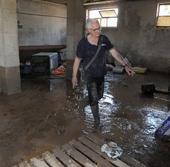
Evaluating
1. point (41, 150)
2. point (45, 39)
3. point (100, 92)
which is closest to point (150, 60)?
point (45, 39)

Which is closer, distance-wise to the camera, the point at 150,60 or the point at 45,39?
the point at 150,60

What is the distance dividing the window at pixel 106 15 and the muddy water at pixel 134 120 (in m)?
6.02

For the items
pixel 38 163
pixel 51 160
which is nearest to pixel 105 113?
pixel 51 160

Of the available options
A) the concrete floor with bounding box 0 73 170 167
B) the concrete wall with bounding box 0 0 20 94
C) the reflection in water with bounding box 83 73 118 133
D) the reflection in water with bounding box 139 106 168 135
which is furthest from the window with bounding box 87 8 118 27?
the reflection in water with bounding box 139 106 168 135

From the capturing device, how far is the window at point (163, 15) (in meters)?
9.45

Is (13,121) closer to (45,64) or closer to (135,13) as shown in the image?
(45,64)

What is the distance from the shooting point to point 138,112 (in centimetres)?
465

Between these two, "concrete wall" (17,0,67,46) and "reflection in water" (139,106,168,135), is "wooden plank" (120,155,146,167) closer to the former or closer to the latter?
"reflection in water" (139,106,168,135)

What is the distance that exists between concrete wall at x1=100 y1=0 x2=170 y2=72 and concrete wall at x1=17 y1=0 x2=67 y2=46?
3.47 meters

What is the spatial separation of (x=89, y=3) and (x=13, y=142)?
10.4 meters

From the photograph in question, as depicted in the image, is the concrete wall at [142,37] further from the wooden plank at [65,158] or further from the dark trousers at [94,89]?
the wooden plank at [65,158]

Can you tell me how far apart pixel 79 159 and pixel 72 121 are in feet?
5.07

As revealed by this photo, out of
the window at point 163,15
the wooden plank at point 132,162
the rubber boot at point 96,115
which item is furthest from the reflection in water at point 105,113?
the window at point 163,15

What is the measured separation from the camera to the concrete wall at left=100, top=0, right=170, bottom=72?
9633mm
